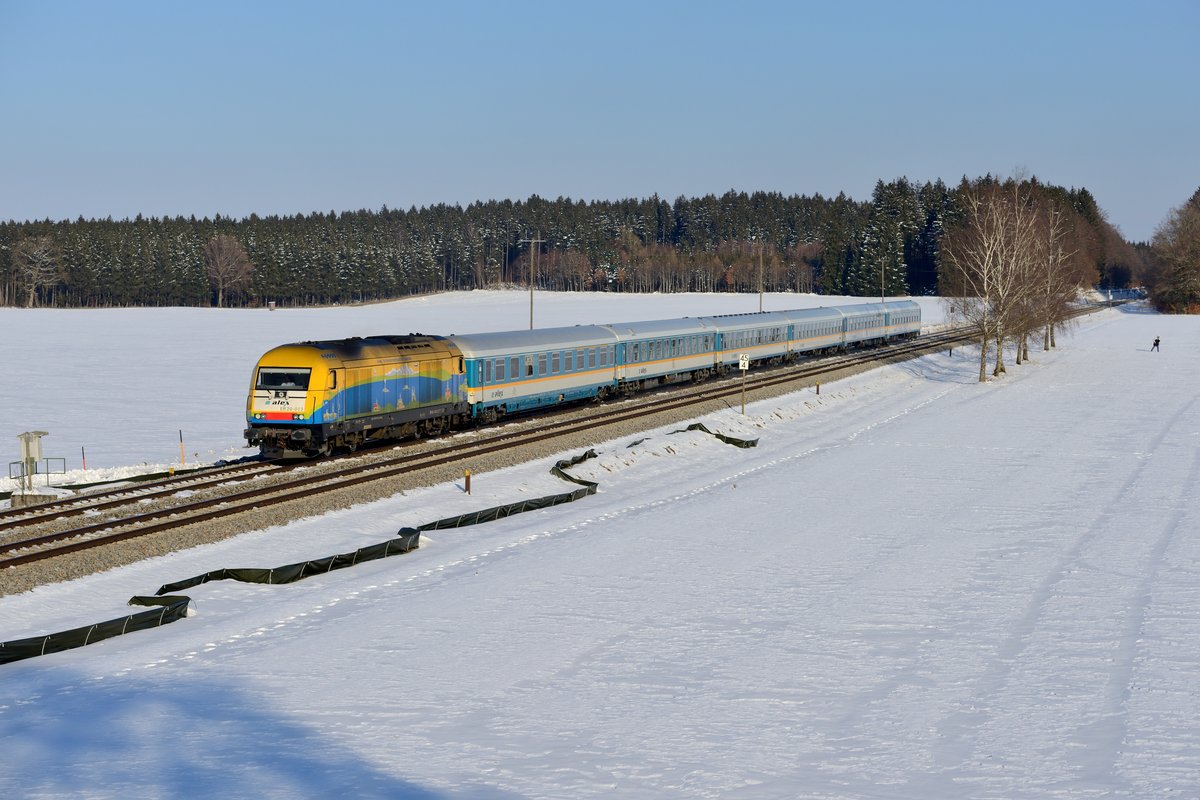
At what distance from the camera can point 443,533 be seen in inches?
1023

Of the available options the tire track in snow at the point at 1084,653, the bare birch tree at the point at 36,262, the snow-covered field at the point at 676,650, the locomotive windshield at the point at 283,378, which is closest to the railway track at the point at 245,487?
the snow-covered field at the point at 676,650

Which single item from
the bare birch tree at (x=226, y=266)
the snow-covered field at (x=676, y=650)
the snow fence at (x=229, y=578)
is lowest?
the snow-covered field at (x=676, y=650)

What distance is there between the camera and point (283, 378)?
31.6m

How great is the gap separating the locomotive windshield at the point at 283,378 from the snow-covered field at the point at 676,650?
4721mm

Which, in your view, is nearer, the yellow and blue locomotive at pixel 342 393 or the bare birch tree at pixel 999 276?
the yellow and blue locomotive at pixel 342 393

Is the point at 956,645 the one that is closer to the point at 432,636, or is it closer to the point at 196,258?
the point at 432,636

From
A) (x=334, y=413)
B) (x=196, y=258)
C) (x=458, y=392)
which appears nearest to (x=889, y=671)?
(x=334, y=413)

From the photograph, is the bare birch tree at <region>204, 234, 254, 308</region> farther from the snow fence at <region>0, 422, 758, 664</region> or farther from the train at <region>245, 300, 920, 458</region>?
the snow fence at <region>0, 422, 758, 664</region>

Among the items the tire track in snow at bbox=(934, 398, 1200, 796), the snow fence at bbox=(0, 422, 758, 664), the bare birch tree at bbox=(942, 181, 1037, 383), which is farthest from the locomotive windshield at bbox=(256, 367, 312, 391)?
the bare birch tree at bbox=(942, 181, 1037, 383)

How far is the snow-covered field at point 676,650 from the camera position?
1277 cm

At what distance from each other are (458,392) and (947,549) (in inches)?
747

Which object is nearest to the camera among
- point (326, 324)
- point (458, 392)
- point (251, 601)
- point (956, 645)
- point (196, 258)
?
point (956, 645)

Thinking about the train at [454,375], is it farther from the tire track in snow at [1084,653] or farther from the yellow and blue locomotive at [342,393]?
the tire track in snow at [1084,653]

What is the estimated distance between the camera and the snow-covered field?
12.8 m
